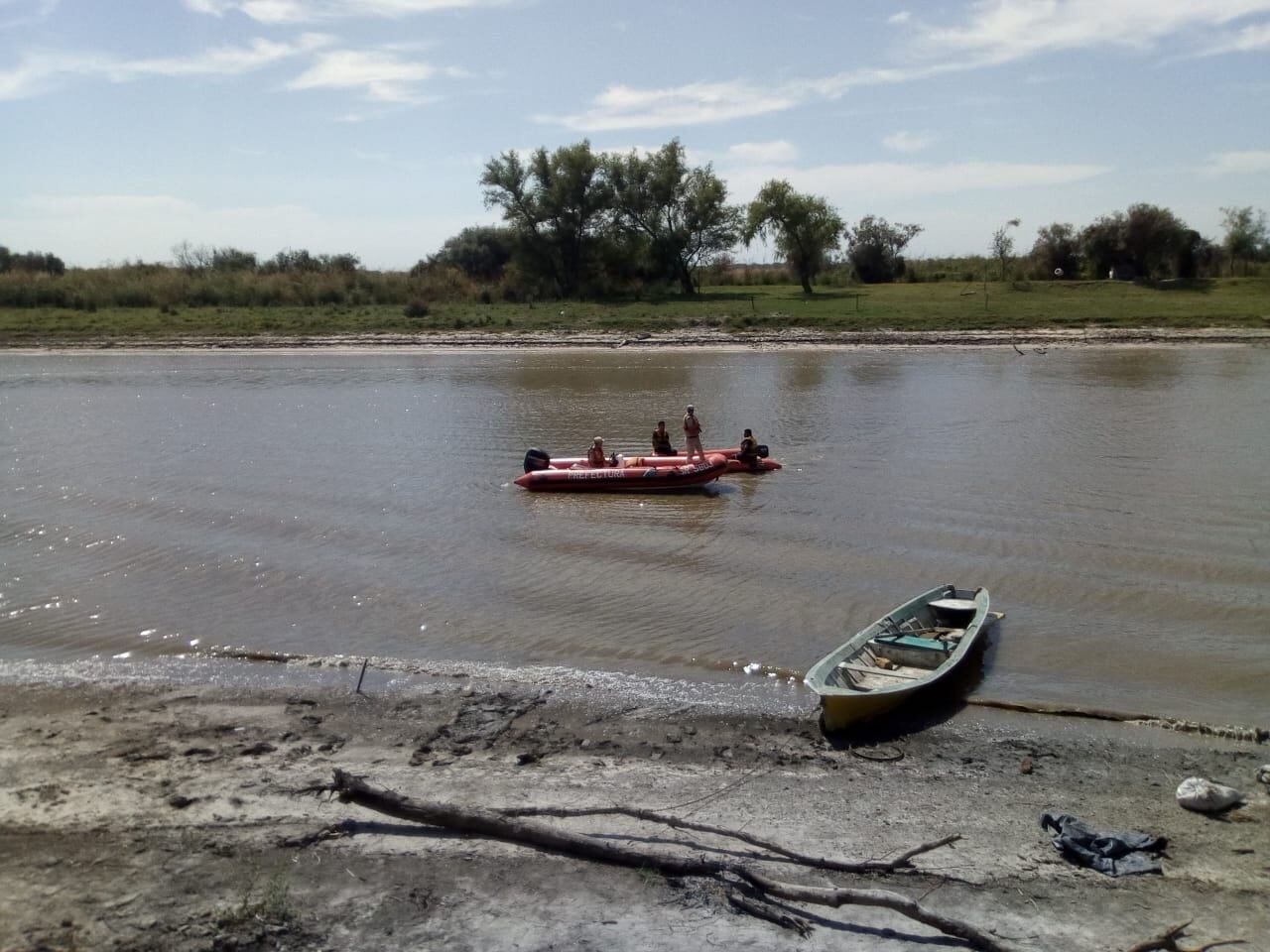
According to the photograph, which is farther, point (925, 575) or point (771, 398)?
point (771, 398)

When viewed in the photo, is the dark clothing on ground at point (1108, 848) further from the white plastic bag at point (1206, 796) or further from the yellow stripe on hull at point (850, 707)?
the yellow stripe on hull at point (850, 707)

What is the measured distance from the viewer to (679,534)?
15039mm

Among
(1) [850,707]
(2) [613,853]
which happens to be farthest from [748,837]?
(1) [850,707]

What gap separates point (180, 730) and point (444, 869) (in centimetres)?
336

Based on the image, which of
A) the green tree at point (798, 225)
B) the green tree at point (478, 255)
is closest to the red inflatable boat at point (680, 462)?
the green tree at point (798, 225)

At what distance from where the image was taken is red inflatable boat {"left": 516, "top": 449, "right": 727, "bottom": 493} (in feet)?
57.8

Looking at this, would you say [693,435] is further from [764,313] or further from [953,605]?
[764,313]

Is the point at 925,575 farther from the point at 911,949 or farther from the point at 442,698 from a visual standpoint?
the point at 911,949

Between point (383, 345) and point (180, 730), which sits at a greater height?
point (383, 345)

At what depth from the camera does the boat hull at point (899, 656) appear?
28.0 ft

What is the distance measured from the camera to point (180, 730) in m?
8.50

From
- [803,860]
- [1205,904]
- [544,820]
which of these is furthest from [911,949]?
[544,820]

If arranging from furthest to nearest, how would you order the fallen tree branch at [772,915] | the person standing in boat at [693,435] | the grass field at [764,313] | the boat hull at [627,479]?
the grass field at [764,313] → the person standing in boat at [693,435] → the boat hull at [627,479] → the fallen tree branch at [772,915]

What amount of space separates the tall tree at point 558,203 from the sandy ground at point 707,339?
14244 mm
